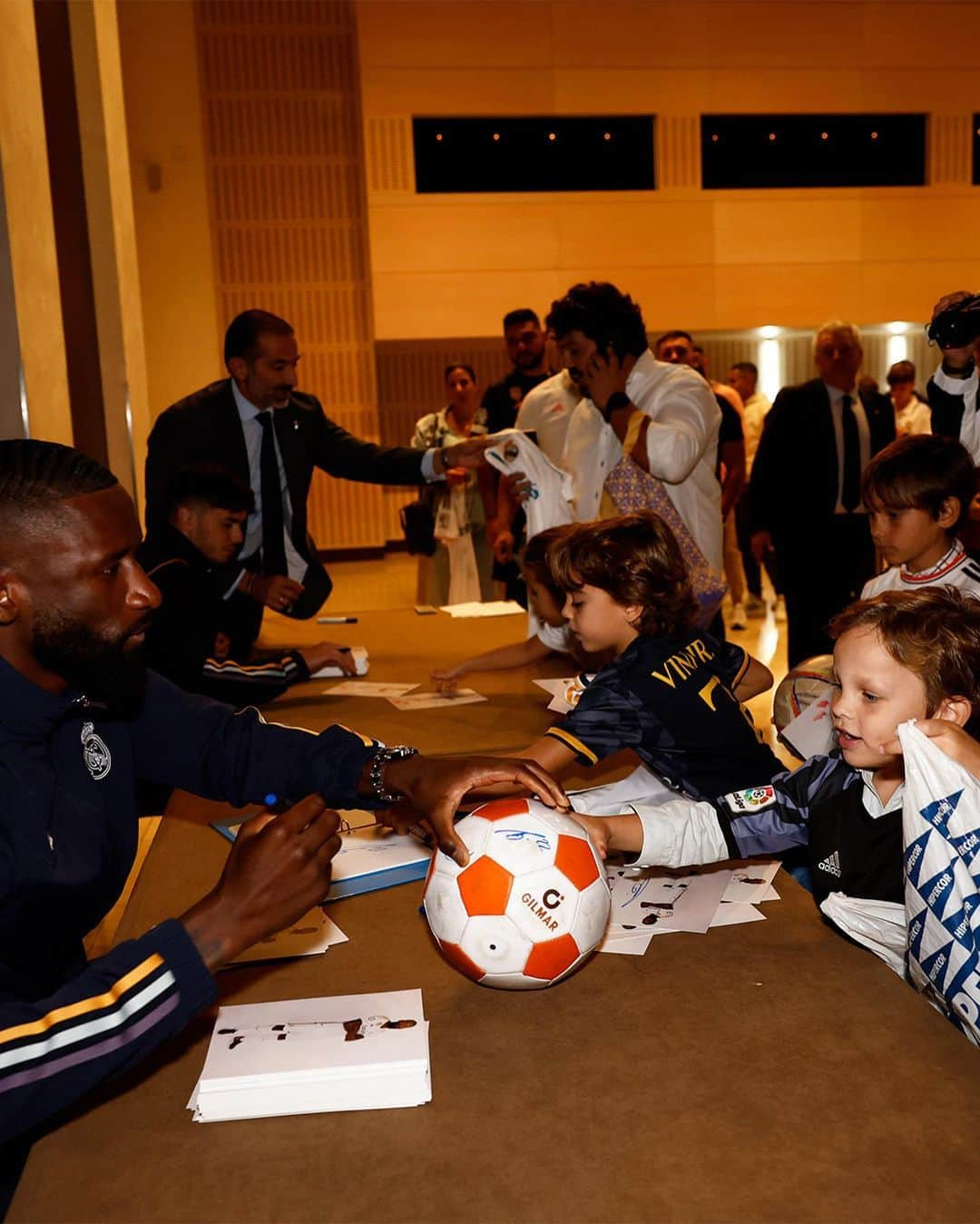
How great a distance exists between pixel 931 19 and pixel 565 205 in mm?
3671

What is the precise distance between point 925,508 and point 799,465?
8.16ft

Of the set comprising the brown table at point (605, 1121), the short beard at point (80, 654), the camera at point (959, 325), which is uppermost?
the camera at point (959, 325)

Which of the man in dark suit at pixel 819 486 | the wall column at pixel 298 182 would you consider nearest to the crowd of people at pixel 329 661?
the man in dark suit at pixel 819 486

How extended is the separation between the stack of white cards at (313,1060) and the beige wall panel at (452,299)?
368 inches

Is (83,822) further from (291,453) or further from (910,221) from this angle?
(910,221)

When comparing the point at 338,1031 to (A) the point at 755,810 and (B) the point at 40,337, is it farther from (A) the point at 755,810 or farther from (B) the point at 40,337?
(B) the point at 40,337

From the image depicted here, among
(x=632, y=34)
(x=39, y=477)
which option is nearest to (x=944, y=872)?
(x=39, y=477)

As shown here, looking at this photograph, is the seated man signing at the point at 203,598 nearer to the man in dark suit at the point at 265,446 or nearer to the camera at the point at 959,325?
the man in dark suit at the point at 265,446

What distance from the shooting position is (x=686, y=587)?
246cm

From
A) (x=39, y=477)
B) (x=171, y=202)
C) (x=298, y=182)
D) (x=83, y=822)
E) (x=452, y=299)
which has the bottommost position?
(x=83, y=822)

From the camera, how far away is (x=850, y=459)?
5441 mm

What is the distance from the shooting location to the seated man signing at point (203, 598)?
305cm

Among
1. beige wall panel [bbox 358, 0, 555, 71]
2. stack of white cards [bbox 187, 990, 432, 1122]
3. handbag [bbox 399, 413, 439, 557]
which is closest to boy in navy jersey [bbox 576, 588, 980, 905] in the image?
stack of white cards [bbox 187, 990, 432, 1122]

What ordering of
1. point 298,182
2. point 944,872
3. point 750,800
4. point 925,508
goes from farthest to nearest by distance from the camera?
point 298,182 < point 925,508 < point 750,800 < point 944,872
